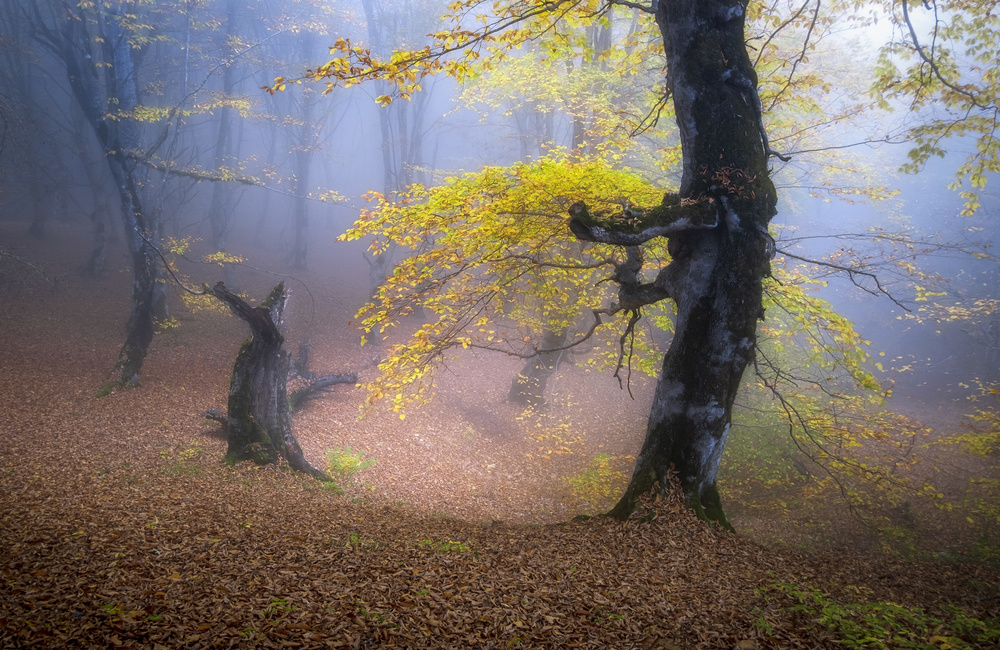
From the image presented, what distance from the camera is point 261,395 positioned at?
26.0 feet

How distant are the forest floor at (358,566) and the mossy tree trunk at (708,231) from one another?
772mm

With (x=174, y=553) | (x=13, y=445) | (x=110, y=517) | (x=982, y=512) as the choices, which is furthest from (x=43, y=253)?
(x=982, y=512)

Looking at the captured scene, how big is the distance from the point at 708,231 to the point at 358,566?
4744 mm

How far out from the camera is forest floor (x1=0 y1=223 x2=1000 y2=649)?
309 centimetres

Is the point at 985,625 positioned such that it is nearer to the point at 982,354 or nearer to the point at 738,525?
the point at 738,525

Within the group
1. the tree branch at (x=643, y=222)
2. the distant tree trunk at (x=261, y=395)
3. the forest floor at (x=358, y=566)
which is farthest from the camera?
the distant tree trunk at (x=261, y=395)

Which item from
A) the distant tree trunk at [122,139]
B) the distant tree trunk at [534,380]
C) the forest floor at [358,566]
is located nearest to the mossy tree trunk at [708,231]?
the forest floor at [358,566]

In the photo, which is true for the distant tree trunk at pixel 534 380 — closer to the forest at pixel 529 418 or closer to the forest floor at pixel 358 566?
the forest at pixel 529 418

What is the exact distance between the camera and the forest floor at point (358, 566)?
3.09 metres

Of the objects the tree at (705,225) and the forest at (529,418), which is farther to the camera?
→ the tree at (705,225)

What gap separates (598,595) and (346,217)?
4105 centimetres

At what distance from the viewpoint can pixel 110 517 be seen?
4852 millimetres

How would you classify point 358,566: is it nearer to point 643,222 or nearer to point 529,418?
point 643,222

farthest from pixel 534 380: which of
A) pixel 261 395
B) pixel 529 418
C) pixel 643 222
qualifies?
pixel 643 222
